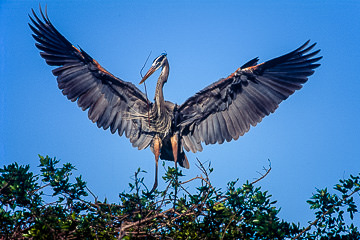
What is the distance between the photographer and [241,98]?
757cm

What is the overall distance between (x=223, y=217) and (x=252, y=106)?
255 centimetres

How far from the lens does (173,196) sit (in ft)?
18.8

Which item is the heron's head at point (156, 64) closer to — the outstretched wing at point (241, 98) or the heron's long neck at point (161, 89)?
the heron's long neck at point (161, 89)

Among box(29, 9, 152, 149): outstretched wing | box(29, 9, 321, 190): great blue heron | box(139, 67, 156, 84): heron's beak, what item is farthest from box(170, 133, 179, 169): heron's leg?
box(139, 67, 156, 84): heron's beak

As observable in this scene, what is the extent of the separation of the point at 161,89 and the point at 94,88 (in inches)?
41.0

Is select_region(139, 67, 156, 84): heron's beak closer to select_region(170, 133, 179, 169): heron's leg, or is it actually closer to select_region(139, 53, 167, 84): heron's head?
select_region(139, 53, 167, 84): heron's head

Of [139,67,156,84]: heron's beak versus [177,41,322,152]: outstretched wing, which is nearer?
[177,41,322,152]: outstretched wing

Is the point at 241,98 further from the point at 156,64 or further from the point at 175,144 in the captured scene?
the point at 156,64

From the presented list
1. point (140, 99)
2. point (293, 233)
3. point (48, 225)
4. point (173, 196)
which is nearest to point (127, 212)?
point (173, 196)

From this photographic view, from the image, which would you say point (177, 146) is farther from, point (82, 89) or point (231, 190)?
point (231, 190)

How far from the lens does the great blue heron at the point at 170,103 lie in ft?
24.3

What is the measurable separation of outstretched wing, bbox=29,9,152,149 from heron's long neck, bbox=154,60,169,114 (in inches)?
8.1

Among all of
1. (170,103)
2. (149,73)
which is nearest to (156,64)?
(149,73)

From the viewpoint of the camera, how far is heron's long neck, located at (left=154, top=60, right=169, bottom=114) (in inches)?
303
